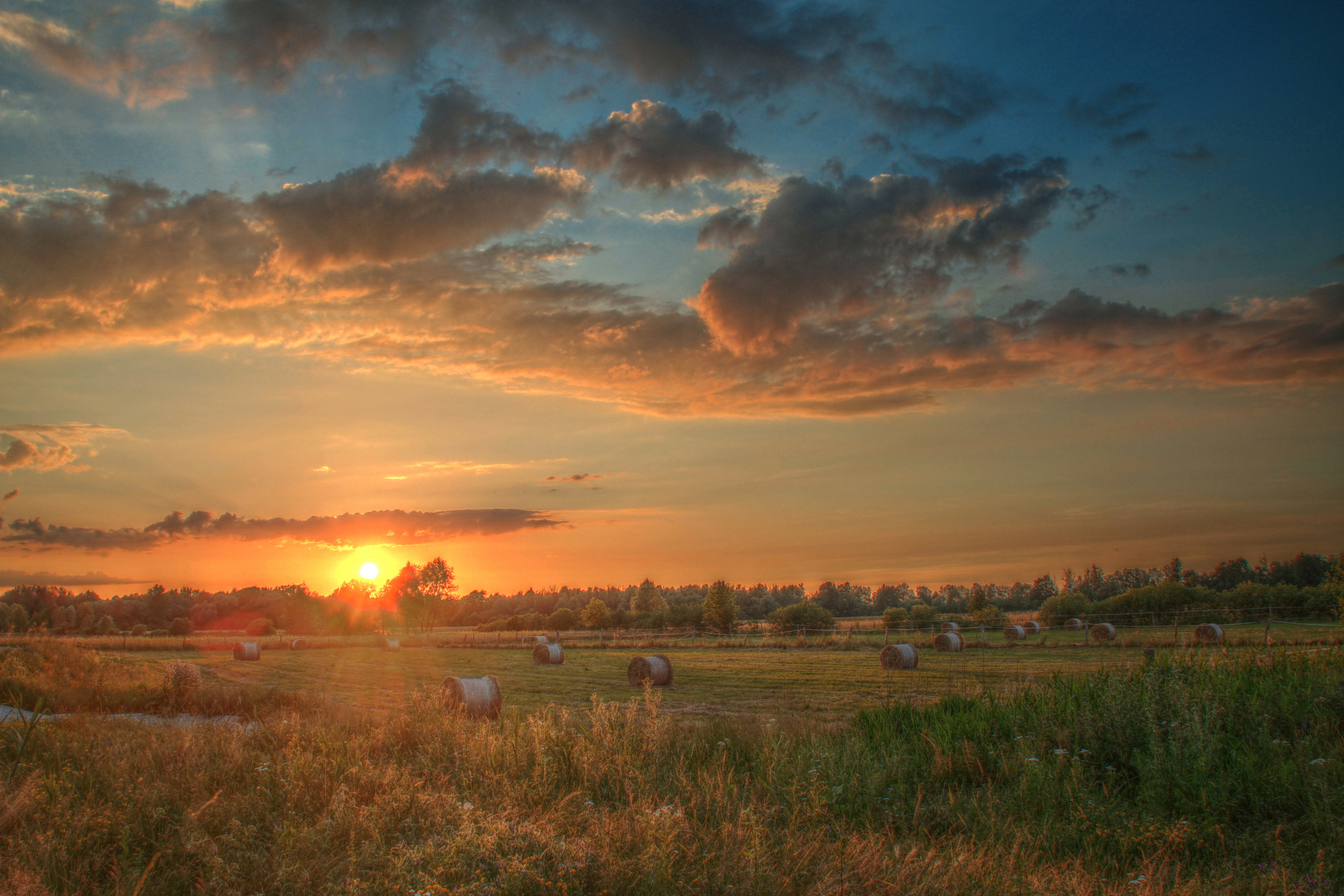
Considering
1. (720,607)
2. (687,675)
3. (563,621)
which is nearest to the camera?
(687,675)

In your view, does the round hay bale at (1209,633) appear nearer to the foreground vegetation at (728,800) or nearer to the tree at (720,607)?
the foreground vegetation at (728,800)

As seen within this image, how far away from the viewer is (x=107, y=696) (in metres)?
18.8

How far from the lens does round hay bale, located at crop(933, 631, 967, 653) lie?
37.7 meters

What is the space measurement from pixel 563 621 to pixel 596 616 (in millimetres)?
9852

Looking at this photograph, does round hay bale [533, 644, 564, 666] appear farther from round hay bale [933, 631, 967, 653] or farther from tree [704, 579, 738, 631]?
tree [704, 579, 738, 631]

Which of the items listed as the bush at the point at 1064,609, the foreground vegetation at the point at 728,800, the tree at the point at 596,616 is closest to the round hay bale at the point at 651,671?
the foreground vegetation at the point at 728,800

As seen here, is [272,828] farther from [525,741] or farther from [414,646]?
[414,646]

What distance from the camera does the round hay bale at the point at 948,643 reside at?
124ft

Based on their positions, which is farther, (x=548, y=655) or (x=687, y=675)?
(x=548, y=655)

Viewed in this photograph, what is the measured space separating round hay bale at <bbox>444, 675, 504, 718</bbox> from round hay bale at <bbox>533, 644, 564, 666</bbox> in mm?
19773

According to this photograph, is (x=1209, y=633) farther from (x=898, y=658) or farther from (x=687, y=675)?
(x=687, y=675)

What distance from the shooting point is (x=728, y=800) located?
23.2 ft

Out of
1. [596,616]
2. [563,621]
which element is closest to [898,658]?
[596,616]

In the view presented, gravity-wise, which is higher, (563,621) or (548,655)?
(548,655)
